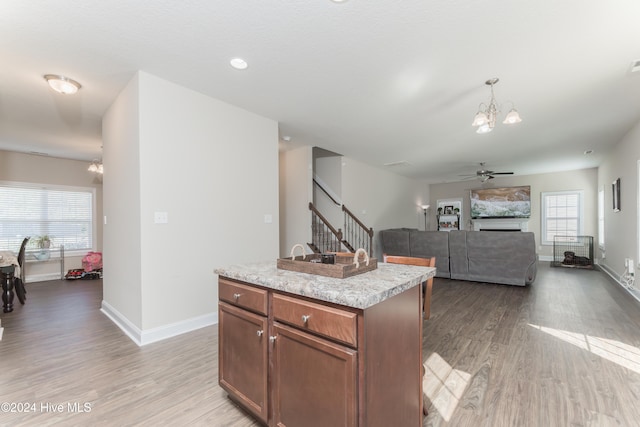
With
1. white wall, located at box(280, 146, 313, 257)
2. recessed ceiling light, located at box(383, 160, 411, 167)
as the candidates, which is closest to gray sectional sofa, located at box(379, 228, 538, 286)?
recessed ceiling light, located at box(383, 160, 411, 167)

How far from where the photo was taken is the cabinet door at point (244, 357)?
1506mm

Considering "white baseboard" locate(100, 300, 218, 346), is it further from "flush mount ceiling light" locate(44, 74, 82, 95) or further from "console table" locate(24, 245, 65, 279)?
"console table" locate(24, 245, 65, 279)

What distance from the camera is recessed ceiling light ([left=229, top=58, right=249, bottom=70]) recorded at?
2580 mm

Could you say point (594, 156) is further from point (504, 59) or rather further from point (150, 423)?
point (150, 423)

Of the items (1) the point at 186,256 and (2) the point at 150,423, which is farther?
(1) the point at 186,256

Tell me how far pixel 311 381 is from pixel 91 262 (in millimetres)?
6748

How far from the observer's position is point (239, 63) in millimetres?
2629

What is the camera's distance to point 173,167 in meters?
2.98

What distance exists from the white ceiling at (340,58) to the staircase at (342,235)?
222cm

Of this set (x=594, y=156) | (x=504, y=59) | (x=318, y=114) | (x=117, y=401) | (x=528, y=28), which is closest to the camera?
(x=117, y=401)

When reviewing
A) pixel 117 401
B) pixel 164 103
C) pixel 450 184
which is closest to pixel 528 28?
pixel 164 103

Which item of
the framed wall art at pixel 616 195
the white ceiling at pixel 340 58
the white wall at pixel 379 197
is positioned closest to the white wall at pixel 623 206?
the framed wall art at pixel 616 195

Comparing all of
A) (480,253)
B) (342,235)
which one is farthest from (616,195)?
(342,235)

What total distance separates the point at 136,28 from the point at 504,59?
10.2 feet
